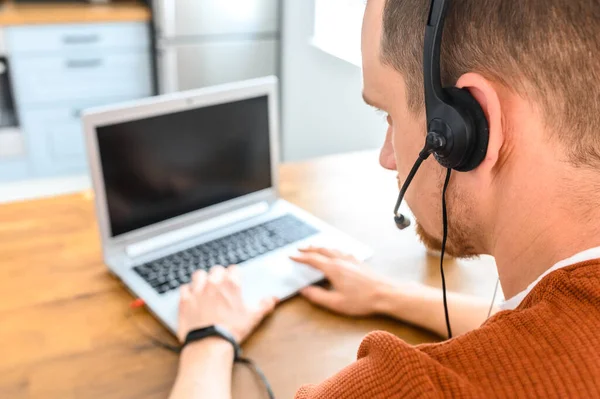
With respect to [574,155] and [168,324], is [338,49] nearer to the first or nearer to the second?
[168,324]

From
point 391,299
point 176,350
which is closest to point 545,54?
point 391,299

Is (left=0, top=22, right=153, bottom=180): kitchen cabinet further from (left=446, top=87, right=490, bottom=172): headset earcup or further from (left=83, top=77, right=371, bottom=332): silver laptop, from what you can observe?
(left=446, top=87, right=490, bottom=172): headset earcup

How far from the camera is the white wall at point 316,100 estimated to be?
7.88 ft

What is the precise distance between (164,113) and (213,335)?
1.44 ft

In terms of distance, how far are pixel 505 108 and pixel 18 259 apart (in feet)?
3.02

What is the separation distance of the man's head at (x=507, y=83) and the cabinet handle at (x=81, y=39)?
7.79 feet

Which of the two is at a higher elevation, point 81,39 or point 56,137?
point 81,39

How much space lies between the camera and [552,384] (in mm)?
471

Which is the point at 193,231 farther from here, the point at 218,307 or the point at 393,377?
the point at 393,377

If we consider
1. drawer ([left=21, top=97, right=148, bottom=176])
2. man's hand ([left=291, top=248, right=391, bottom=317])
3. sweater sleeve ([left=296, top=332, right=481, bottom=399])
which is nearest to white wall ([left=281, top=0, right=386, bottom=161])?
drawer ([left=21, top=97, right=148, bottom=176])

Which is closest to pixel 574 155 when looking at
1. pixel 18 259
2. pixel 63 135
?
pixel 18 259

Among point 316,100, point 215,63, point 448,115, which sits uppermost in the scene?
point 448,115

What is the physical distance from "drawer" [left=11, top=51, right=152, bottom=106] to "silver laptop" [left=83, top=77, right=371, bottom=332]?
1824mm

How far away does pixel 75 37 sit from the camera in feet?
8.96
